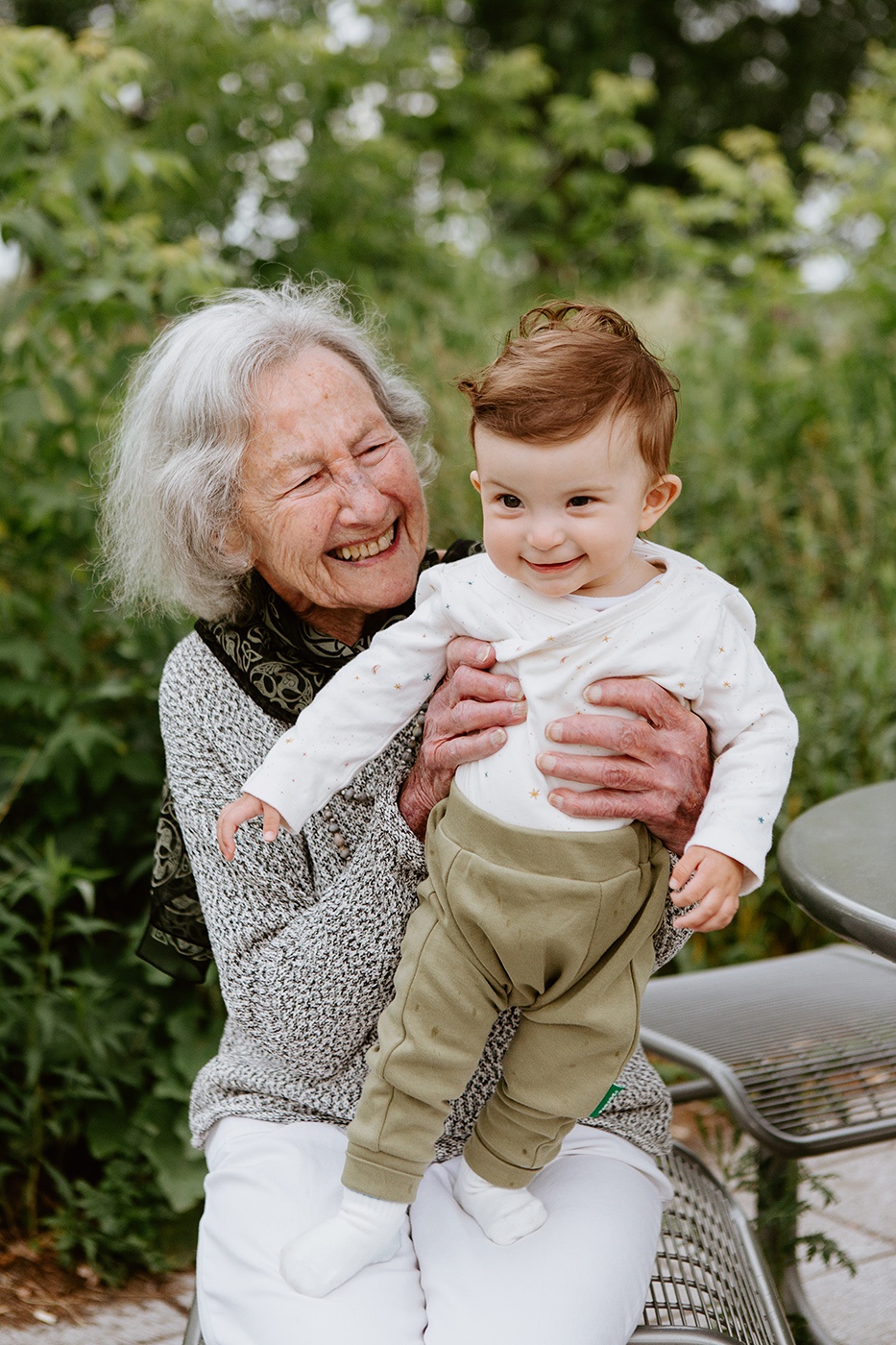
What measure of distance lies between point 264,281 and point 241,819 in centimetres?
466

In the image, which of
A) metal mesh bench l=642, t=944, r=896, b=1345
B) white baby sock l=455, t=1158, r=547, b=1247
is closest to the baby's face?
white baby sock l=455, t=1158, r=547, b=1247

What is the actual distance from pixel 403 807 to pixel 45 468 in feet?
6.13

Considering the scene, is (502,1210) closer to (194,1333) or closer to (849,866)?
(194,1333)

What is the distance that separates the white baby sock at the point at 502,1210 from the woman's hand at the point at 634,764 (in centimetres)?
50

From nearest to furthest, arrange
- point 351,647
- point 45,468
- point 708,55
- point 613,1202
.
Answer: point 613,1202 < point 351,647 < point 45,468 < point 708,55

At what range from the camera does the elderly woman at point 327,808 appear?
4.92 feet

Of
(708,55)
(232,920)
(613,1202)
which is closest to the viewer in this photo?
(613,1202)

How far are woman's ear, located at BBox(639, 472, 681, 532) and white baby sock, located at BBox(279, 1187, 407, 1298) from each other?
2.88ft

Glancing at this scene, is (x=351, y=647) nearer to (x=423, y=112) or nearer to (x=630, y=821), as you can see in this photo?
(x=630, y=821)

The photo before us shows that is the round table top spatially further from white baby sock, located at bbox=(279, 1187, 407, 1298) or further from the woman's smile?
the woman's smile

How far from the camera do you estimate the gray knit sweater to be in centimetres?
168

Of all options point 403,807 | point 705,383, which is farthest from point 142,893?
point 705,383

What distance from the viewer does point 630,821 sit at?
1511 millimetres

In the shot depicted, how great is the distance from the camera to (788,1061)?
2.21m
